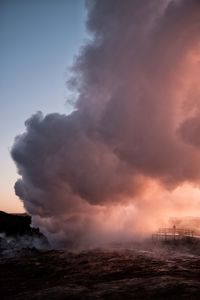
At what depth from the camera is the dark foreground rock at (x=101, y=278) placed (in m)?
21.5

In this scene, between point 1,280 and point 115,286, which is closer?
point 115,286

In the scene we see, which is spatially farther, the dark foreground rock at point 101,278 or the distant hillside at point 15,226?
the distant hillside at point 15,226

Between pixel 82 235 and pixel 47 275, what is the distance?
42788mm

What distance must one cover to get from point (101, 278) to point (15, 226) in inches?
2366

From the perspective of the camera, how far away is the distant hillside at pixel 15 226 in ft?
259

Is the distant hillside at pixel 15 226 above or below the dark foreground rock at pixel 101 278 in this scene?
above

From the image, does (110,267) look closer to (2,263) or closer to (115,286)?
(115,286)

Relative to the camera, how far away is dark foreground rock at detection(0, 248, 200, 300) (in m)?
21.5

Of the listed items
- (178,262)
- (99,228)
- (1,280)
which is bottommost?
(1,280)

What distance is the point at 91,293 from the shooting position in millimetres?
22172

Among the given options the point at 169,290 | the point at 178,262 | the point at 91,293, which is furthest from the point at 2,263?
the point at 169,290

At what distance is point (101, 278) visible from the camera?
91.5 feet

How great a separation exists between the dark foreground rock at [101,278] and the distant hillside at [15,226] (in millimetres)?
36856

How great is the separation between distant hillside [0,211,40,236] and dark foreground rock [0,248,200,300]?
36.9m
